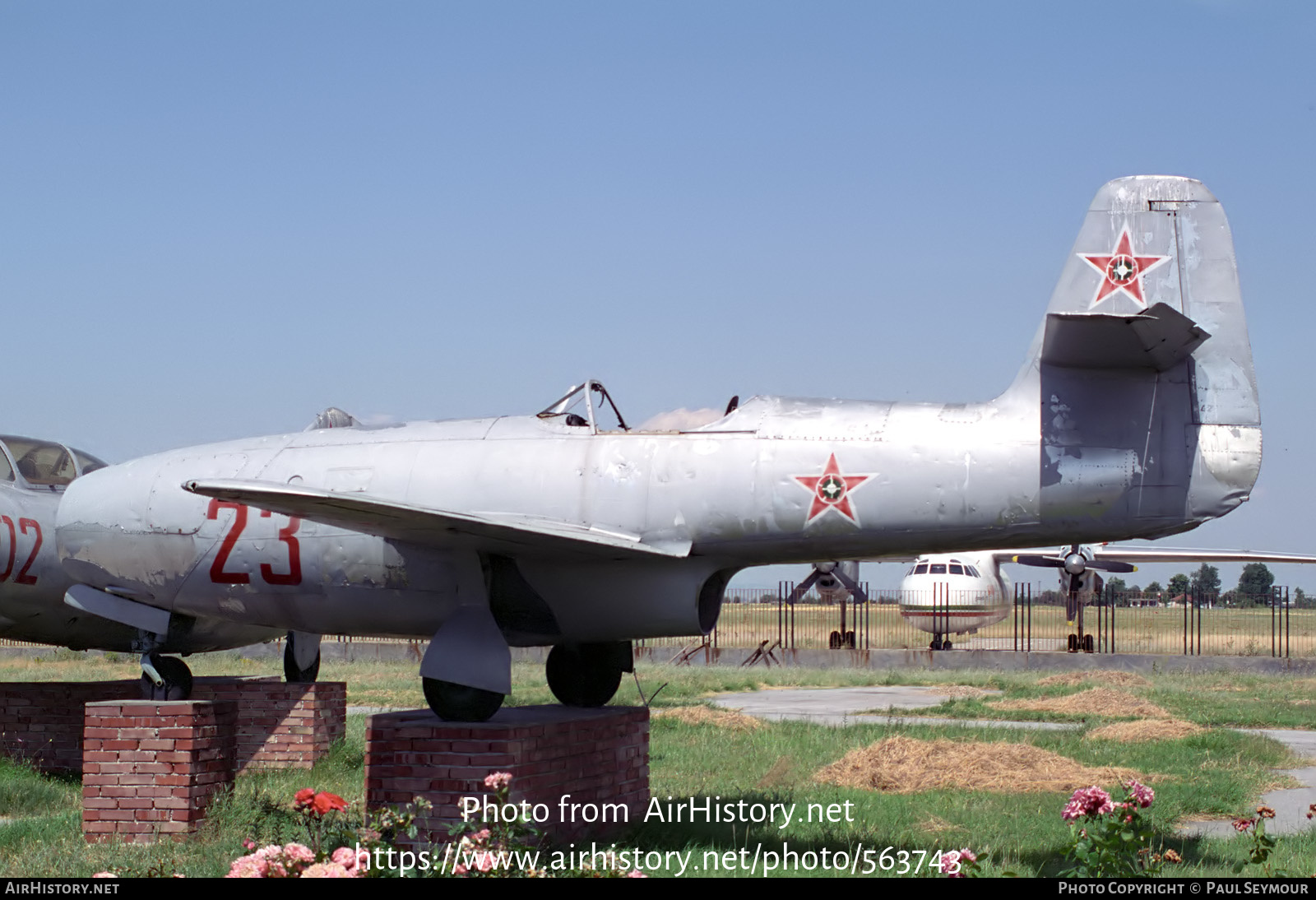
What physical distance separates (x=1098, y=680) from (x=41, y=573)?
59.5 ft

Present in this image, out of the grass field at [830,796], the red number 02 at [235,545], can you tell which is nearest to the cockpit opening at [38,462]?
the grass field at [830,796]

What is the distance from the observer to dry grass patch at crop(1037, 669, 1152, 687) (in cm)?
2269

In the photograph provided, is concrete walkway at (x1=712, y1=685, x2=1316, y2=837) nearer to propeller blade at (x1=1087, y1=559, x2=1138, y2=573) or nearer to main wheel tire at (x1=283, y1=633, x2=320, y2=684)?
main wheel tire at (x1=283, y1=633, x2=320, y2=684)

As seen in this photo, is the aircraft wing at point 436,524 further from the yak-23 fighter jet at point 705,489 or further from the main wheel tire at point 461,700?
the main wheel tire at point 461,700

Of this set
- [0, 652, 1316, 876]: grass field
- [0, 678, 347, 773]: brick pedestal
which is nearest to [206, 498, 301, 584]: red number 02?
[0, 652, 1316, 876]: grass field

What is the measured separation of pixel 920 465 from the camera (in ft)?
24.5

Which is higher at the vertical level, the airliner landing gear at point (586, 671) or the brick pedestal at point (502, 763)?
the airliner landing gear at point (586, 671)

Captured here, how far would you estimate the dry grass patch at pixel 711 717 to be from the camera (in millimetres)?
15422

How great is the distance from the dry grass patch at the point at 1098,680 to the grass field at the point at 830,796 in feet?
9.38

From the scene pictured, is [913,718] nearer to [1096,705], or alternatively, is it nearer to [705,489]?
[1096,705]

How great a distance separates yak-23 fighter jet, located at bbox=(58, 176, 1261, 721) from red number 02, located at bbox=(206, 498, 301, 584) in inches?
0.7

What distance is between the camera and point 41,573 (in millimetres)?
11031

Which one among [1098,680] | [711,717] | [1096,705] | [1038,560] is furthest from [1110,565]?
[711,717]

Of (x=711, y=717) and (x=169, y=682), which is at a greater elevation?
(x=169, y=682)
